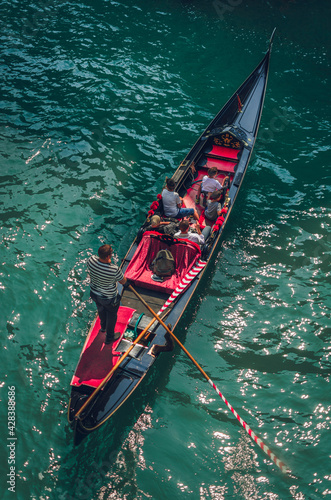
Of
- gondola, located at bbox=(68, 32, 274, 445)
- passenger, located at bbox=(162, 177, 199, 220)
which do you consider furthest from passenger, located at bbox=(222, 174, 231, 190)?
passenger, located at bbox=(162, 177, 199, 220)

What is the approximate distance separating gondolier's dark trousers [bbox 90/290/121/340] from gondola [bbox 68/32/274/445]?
1.07 ft

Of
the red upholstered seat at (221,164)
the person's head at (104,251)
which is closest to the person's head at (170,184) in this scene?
the red upholstered seat at (221,164)

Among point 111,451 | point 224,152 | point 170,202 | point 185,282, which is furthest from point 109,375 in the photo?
point 224,152

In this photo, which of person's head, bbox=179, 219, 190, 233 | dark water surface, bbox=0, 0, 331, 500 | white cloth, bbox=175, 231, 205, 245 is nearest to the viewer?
dark water surface, bbox=0, 0, 331, 500

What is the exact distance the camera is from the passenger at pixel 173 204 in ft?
27.4

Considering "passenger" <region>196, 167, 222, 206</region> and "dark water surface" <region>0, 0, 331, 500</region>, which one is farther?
"passenger" <region>196, 167, 222, 206</region>

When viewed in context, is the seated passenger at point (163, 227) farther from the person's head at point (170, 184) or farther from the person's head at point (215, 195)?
the person's head at point (215, 195)

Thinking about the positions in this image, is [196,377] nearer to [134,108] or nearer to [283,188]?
[283,188]

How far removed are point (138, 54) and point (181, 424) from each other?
1409 centimetres

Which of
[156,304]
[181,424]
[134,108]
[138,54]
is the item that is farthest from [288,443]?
[138,54]

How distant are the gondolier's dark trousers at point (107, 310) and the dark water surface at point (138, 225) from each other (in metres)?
0.95

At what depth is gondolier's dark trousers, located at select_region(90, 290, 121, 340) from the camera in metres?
5.93

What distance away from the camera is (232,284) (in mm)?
8320

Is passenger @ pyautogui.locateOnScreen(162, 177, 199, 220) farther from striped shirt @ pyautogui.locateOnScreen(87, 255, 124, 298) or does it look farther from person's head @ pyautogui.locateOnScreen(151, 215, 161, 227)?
striped shirt @ pyautogui.locateOnScreen(87, 255, 124, 298)
